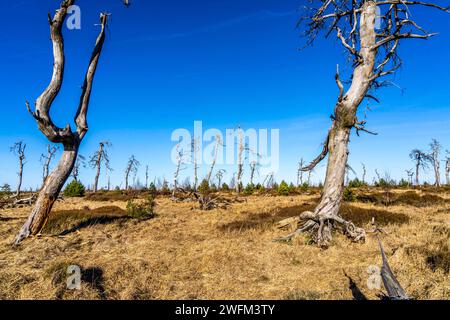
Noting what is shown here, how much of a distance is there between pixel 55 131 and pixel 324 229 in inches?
297

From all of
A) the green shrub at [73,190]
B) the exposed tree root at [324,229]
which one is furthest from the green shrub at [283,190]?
the exposed tree root at [324,229]

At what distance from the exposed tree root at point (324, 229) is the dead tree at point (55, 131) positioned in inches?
246

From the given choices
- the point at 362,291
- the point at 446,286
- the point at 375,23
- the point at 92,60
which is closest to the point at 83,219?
the point at 92,60

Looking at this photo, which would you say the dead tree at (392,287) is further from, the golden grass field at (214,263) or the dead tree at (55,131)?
the dead tree at (55,131)

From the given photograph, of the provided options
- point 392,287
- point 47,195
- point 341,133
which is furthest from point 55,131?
point 392,287

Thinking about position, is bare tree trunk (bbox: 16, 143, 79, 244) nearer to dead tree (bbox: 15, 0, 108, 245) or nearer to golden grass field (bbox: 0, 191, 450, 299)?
dead tree (bbox: 15, 0, 108, 245)

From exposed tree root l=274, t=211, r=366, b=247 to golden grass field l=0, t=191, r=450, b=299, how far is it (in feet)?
0.69

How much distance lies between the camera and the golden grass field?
4.82 meters

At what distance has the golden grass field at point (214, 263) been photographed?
15.8 feet

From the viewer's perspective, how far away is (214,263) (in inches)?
251

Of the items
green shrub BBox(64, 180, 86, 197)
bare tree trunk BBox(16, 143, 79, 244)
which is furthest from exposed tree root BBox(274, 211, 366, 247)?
green shrub BBox(64, 180, 86, 197)
